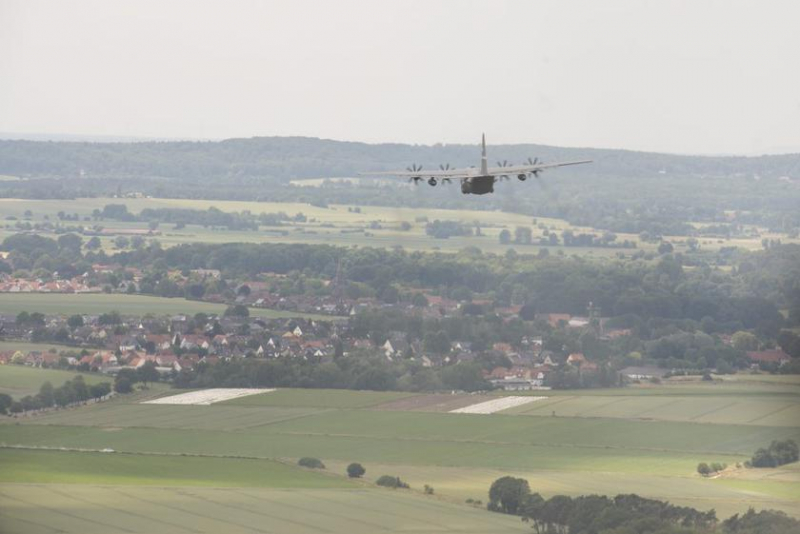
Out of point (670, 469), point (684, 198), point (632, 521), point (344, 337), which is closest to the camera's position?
point (632, 521)

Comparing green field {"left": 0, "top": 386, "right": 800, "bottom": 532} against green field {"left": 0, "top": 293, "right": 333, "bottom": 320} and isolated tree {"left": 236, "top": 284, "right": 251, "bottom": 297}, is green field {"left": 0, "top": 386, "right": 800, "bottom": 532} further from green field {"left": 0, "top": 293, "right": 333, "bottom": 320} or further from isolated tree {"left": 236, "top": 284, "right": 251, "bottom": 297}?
isolated tree {"left": 236, "top": 284, "right": 251, "bottom": 297}

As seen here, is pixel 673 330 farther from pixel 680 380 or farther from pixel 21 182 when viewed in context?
pixel 21 182

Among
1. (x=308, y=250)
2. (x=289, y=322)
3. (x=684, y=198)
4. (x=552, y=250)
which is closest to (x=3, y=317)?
(x=289, y=322)

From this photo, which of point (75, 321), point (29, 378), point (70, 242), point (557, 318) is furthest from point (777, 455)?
point (70, 242)

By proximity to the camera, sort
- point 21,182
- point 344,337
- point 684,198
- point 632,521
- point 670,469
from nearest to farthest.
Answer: point 632,521, point 670,469, point 344,337, point 684,198, point 21,182

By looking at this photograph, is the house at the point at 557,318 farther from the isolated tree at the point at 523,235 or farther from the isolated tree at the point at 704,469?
the isolated tree at the point at 704,469

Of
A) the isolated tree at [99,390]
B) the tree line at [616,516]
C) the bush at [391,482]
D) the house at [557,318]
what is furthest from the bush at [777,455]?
the house at [557,318]
